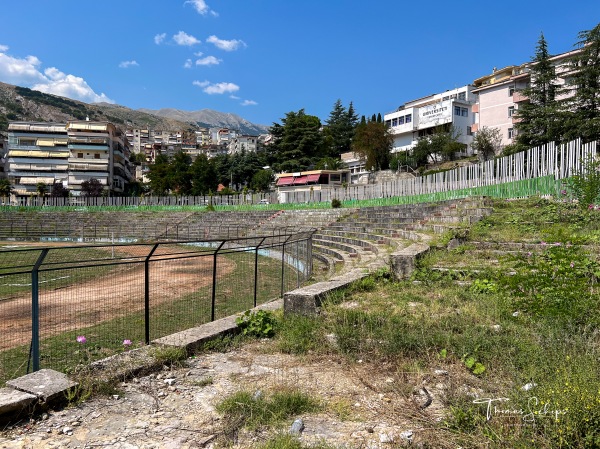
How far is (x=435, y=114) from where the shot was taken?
70.1m

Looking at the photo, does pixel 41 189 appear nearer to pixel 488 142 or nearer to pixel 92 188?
pixel 92 188

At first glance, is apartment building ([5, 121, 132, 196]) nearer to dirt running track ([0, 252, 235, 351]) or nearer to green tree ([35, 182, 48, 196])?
green tree ([35, 182, 48, 196])

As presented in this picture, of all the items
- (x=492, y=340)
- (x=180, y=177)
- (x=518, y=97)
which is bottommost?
(x=492, y=340)

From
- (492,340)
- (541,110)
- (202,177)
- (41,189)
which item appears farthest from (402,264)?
(41,189)

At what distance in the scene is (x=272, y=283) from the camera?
1355 centimetres

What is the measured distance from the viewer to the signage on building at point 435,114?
68188 mm

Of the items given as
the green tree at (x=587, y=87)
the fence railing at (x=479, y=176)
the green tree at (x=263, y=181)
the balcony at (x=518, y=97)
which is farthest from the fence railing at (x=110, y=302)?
the green tree at (x=263, y=181)

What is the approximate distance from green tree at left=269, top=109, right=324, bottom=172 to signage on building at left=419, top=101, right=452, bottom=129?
17877mm

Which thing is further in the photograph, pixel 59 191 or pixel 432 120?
pixel 59 191

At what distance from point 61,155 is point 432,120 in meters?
81.0

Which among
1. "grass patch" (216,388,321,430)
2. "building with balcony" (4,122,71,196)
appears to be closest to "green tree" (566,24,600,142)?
"grass patch" (216,388,321,430)

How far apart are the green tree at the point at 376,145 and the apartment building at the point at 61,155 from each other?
59.4 metres

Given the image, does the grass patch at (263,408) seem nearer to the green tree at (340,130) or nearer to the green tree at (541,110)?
the green tree at (541,110)

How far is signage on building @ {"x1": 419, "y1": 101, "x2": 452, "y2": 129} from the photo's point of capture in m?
68.2
